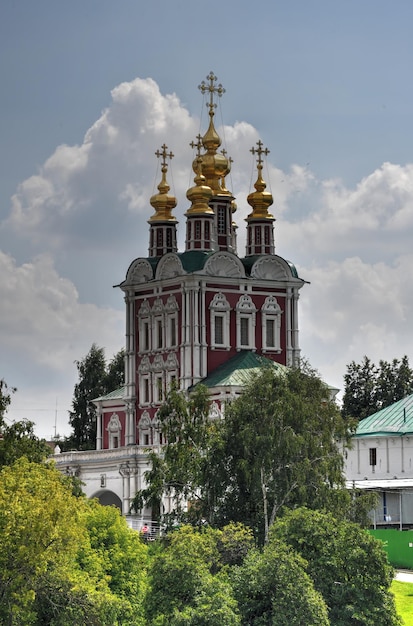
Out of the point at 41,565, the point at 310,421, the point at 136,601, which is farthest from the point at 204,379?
the point at 41,565

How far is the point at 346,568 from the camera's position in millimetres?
51625

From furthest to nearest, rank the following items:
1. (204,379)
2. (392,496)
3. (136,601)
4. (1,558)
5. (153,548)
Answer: (204,379), (392,496), (153,548), (136,601), (1,558)

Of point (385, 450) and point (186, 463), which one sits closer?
point (186, 463)

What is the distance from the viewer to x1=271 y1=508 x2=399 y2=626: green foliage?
50812mm

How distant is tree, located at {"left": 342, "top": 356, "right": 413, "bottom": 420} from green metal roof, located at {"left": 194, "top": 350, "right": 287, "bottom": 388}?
17.1 m

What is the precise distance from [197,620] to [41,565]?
4064mm

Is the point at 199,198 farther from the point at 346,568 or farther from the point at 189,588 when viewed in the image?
the point at 189,588

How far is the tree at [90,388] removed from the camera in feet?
359

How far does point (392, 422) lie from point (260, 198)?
49.1 feet

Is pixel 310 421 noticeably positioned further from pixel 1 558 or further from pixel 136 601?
pixel 1 558

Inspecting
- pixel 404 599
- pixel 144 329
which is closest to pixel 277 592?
pixel 404 599

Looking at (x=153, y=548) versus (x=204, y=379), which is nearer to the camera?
(x=153, y=548)

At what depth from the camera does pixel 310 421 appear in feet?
201

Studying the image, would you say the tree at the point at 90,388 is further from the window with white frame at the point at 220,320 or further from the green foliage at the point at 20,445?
the green foliage at the point at 20,445
